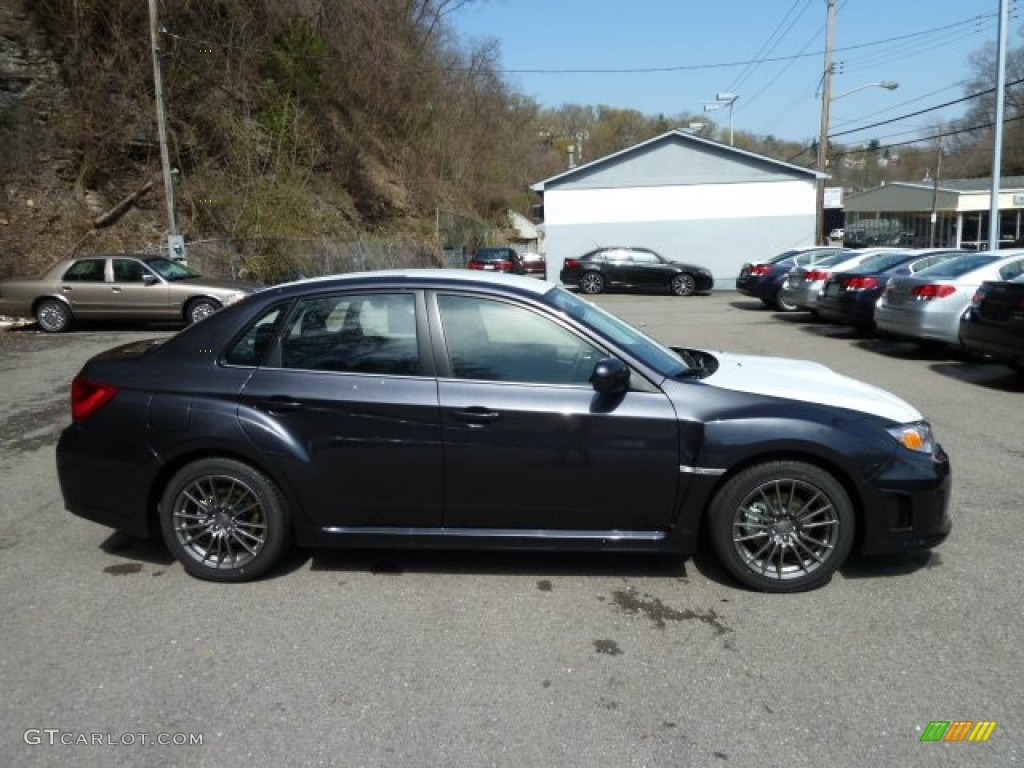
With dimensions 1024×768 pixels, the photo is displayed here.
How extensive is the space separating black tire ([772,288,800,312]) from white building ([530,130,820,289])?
28.2ft

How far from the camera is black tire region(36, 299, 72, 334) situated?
1561 cm

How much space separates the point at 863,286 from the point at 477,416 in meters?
12.0

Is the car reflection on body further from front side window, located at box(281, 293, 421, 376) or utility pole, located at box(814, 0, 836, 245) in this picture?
utility pole, located at box(814, 0, 836, 245)

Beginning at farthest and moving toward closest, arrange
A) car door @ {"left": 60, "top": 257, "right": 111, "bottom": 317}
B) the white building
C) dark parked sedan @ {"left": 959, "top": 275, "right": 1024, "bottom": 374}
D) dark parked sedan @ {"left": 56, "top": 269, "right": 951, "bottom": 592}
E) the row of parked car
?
the white building, car door @ {"left": 60, "top": 257, "right": 111, "bottom": 317}, the row of parked car, dark parked sedan @ {"left": 959, "top": 275, "right": 1024, "bottom": 374}, dark parked sedan @ {"left": 56, "top": 269, "right": 951, "bottom": 592}

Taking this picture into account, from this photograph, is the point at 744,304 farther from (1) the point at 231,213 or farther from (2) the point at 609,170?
(1) the point at 231,213

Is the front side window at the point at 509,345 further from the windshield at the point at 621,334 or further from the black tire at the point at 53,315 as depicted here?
the black tire at the point at 53,315

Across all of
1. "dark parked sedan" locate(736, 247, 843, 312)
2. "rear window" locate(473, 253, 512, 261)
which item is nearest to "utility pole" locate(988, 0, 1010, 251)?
"dark parked sedan" locate(736, 247, 843, 312)

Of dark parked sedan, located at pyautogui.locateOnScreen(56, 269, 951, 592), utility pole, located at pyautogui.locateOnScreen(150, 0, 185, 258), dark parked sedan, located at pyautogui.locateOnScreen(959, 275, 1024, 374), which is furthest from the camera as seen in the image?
utility pole, located at pyautogui.locateOnScreen(150, 0, 185, 258)

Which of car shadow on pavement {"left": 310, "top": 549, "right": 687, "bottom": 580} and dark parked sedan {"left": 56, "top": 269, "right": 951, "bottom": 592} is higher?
dark parked sedan {"left": 56, "top": 269, "right": 951, "bottom": 592}

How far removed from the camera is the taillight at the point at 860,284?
45.5 feet

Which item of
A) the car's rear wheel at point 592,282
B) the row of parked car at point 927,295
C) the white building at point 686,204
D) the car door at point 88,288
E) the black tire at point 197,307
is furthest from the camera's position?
the white building at point 686,204

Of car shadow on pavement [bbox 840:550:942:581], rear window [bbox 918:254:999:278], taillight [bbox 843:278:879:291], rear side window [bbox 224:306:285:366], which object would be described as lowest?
car shadow on pavement [bbox 840:550:942:581]

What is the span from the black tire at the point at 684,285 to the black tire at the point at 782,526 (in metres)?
22.5

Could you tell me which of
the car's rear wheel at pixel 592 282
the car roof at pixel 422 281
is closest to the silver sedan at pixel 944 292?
the car roof at pixel 422 281
